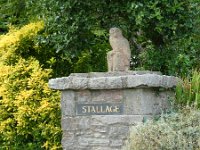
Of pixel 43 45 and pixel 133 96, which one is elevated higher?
pixel 43 45

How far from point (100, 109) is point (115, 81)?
43cm

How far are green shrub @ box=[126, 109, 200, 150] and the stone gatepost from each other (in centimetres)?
31

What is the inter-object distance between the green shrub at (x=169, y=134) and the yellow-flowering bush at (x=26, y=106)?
1840 millimetres

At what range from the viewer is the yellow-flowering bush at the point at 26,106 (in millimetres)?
7184

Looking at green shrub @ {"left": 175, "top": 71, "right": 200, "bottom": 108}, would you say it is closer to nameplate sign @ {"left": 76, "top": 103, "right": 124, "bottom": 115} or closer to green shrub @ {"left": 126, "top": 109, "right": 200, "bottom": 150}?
green shrub @ {"left": 126, "top": 109, "right": 200, "bottom": 150}

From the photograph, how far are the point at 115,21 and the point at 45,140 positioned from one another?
2.05 metres

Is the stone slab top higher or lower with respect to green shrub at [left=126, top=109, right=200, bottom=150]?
higher

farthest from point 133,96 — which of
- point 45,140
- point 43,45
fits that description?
point 43,45

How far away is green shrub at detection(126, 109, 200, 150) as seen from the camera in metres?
5.43

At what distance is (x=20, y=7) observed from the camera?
1004 centimetres

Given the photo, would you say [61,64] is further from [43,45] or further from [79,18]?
[79,18]

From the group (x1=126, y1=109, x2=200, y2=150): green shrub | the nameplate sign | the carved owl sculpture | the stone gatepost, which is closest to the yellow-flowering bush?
the stone gatepost

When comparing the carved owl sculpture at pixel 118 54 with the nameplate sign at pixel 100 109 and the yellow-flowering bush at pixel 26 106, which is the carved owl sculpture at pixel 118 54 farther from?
the yellow-flowering bush at pixel 26 106

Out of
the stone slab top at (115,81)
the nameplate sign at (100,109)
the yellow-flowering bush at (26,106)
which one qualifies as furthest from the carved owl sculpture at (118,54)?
the yellow-flowering bush at (26,106)
